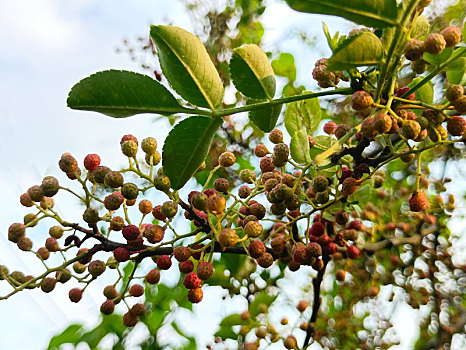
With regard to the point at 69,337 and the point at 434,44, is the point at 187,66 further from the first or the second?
the point at 69,337

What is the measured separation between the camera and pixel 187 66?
3.15ft

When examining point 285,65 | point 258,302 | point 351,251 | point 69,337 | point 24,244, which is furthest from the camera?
point 285,65

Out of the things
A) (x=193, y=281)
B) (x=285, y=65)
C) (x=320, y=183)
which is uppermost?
(x=285, y=65)

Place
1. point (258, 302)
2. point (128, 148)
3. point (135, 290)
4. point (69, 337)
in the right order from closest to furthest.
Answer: point (128, 148)
point (135, 290)
point (69, 337)
point (258, 302)

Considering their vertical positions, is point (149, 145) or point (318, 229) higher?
point (149, 145)

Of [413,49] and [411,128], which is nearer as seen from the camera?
[413,49]

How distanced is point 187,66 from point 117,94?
0.16 metres

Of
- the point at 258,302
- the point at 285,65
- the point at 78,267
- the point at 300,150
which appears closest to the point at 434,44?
the point at 300,150

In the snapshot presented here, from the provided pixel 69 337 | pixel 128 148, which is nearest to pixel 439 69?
pixel 128 148

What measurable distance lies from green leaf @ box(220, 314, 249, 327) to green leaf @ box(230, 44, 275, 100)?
153cm

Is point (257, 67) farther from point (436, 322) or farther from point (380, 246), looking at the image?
point (436, 322)

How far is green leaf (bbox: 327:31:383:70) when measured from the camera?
84 centimetres

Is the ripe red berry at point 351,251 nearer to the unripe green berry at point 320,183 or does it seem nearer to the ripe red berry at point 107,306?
the unripe green berry at point 320,183

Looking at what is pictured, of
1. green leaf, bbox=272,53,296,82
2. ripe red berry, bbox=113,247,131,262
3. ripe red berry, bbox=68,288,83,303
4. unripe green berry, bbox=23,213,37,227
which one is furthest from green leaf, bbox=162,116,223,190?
green leaf, bbox=272,53,296,82
